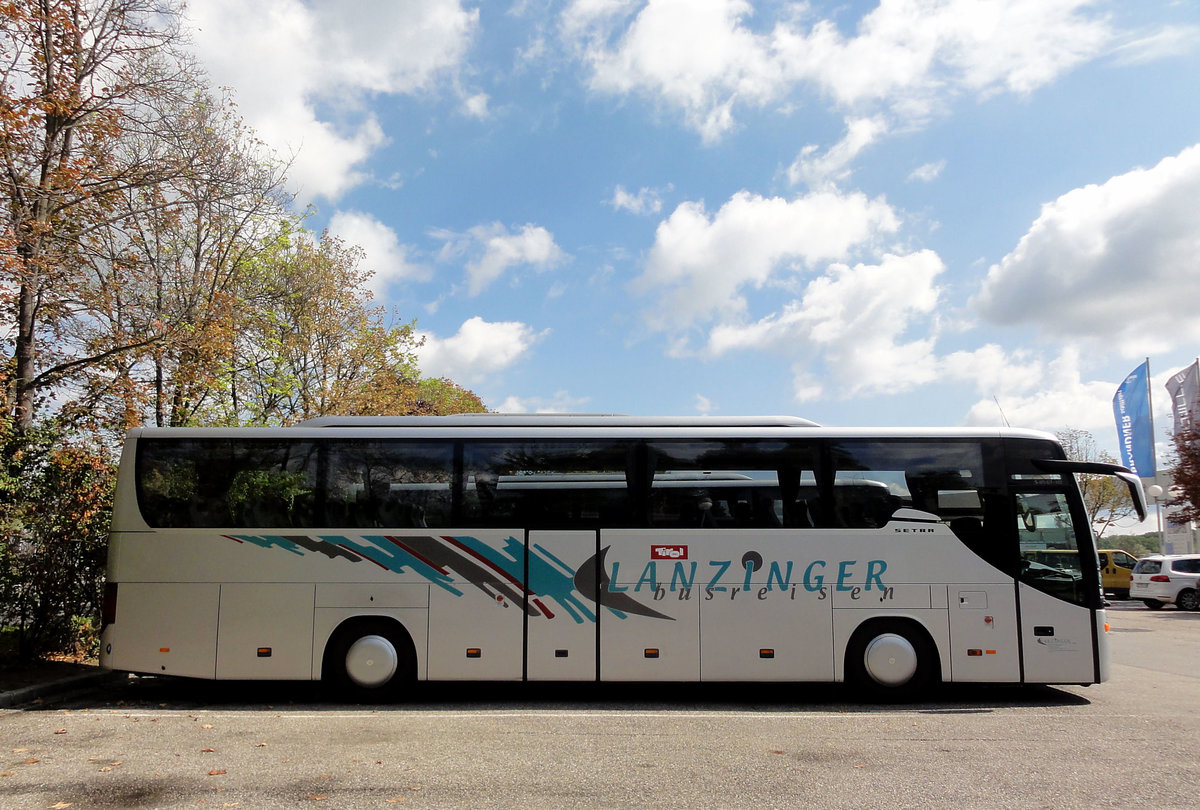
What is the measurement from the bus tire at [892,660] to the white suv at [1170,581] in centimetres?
1965

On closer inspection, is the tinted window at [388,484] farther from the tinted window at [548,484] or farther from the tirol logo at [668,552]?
the tirol logo at [668,552]

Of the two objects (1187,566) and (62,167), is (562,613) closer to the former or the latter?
(62,167)

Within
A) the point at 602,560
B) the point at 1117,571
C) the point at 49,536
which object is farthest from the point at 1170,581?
the point at 49,536

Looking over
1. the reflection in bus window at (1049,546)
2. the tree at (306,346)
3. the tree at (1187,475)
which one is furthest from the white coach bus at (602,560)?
the tree at (1187,475)

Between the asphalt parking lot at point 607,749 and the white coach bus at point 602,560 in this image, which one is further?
the white coach bus at point 602,560

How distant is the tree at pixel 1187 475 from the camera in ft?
90.9

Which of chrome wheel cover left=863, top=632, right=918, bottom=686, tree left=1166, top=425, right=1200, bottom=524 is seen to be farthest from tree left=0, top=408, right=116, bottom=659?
tree left=1166, top=425, right=1200, bottom=524

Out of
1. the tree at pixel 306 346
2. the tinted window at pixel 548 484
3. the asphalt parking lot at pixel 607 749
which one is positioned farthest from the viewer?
the tree at pixel 306 346

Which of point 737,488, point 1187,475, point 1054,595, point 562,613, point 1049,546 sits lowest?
point 562,613

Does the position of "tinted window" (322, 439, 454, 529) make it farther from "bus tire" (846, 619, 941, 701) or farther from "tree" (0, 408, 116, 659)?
"bus tire" (846, 619, 941, 701)

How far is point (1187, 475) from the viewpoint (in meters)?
28.0

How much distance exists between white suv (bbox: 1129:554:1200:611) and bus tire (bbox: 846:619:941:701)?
19652 millimetres

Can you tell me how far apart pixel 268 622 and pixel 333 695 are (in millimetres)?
1174

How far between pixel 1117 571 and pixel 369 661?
2828cm
